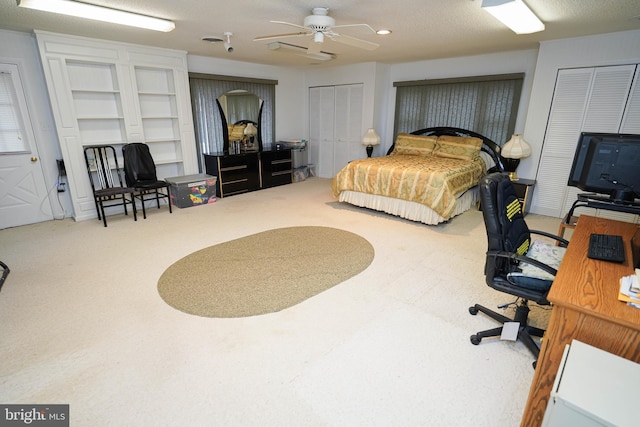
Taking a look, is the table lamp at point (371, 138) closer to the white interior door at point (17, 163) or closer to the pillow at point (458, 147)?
the pillow at point (458, 147)

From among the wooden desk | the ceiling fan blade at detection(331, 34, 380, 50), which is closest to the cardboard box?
the ceiling fan blade at detection(331, 34, 380, 50)

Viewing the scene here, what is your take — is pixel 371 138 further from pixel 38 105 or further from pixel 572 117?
pixel 38 105

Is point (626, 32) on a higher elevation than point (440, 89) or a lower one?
higher

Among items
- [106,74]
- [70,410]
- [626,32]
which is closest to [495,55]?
[626,32]

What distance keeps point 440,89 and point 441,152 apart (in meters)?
1.20

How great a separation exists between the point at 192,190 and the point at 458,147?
4248 millimetres

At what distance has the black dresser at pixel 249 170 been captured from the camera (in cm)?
547

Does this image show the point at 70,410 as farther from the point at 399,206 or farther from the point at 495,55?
the point at 495,55

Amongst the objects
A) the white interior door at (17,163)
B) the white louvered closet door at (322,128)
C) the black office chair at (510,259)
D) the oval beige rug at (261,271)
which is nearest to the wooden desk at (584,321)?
the black office chair at (510,259)

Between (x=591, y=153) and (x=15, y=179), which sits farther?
(x=15, y=179)

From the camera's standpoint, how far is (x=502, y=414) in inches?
62.1

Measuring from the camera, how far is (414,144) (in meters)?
5.59

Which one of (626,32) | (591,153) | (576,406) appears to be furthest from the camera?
(626,32)

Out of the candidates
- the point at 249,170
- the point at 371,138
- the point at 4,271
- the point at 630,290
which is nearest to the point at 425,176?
the point at 371,138
